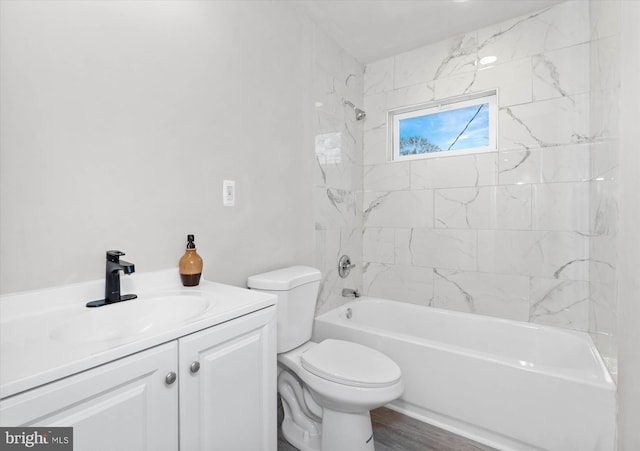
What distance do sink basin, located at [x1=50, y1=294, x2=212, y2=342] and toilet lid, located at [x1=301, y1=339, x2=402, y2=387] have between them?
26.5 inches

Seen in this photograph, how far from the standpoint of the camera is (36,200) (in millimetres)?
1016

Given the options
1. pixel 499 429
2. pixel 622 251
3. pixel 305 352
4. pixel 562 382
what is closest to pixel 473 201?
pixel 622 251

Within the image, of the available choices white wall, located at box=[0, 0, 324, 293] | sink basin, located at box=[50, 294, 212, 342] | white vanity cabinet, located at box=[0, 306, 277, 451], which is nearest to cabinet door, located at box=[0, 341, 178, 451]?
white vanity cabinet, located at box=[0, 306, 277, 451]

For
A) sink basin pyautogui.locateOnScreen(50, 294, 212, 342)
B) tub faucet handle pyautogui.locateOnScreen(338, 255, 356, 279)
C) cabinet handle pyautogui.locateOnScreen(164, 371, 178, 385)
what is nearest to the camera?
cabinet handle pyautogui.locateOnScreen(164, 371, 178, 385)

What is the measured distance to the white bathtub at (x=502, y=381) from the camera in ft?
4.72

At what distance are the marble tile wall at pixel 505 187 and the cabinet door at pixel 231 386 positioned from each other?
5.69 feet

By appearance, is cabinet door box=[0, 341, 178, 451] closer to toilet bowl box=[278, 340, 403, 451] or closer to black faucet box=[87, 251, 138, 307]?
black faucet box=[87, 251, 138, 307]

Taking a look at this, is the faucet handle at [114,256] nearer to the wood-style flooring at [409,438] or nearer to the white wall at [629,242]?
the wood-style flooring at [409,438]

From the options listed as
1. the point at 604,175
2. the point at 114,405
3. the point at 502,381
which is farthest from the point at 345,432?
the point at 604,175

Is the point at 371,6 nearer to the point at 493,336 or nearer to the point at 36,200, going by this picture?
the point at 36,200

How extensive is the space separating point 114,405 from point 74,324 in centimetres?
40

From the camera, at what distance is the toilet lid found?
1411 millimetres

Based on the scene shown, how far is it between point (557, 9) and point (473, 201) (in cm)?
133

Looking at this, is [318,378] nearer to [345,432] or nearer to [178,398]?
[345,432]
